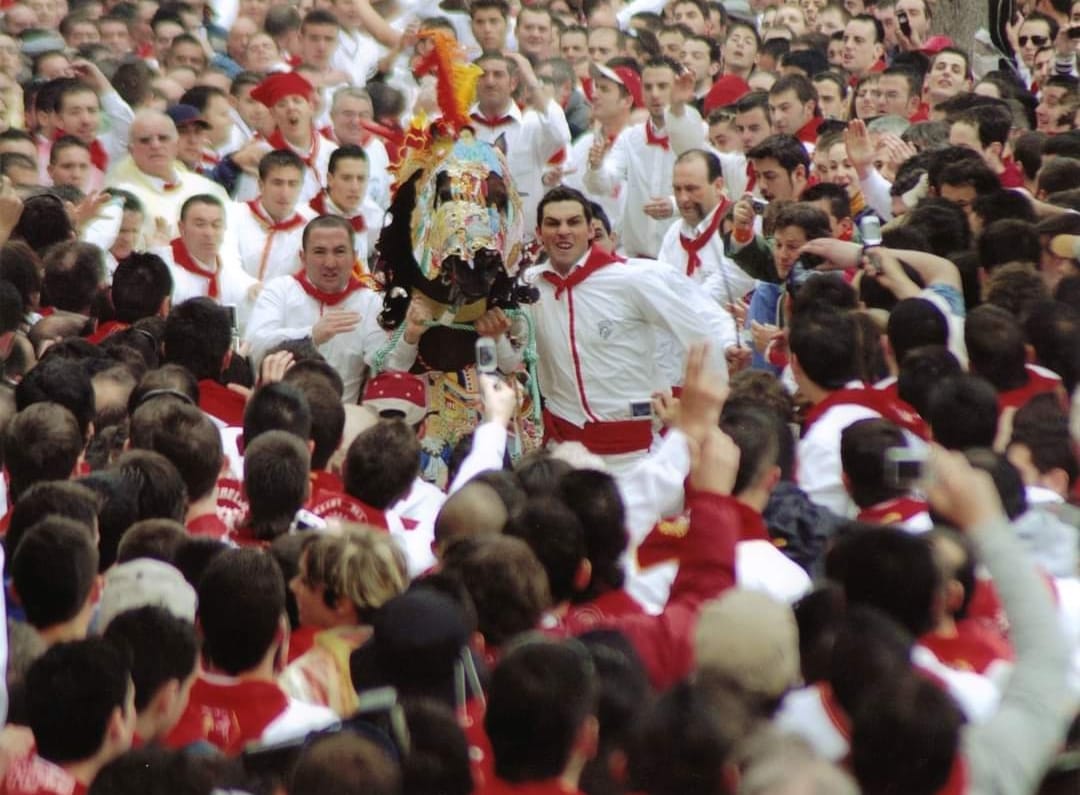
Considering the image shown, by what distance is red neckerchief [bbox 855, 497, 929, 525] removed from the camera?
5.42 m

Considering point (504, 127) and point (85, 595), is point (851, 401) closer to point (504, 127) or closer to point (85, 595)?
point (85, 595)

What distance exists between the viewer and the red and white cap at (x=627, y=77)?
13.0 m

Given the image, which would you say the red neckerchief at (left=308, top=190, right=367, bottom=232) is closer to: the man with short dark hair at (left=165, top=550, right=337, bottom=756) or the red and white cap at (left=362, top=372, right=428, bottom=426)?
the red and white cap at (left=362, top=372, right=428, bottom=426)

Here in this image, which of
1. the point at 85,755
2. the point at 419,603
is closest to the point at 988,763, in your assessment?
the point at 419,603

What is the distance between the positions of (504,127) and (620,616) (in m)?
7.44

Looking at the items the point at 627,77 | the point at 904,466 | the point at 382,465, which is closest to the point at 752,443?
the point at 904,466

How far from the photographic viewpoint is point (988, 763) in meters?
3.61

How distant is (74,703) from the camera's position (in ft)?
12.8

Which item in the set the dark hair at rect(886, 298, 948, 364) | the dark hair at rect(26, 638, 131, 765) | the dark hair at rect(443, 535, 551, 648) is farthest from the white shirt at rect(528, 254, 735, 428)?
the dark hair at rect(26, 638, 131, 765)

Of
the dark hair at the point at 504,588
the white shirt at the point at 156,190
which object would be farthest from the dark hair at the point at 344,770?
the white shirt at the point at 156,190

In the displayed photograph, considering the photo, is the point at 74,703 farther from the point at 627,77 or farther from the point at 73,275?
the point at 627,77

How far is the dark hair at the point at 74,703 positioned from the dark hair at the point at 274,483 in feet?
4.99

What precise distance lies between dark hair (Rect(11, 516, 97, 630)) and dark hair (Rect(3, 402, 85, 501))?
1108 millimetres

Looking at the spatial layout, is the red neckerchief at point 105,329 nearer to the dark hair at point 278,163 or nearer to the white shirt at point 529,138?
the dark hair at point 278,163
